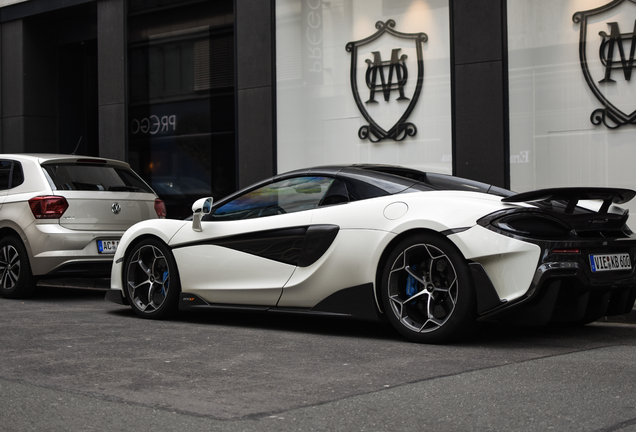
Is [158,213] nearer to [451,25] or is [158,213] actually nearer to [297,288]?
[297,288]

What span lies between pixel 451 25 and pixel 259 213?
18.6 feet

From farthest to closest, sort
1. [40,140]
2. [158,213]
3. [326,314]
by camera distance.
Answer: [40,140] → [158,213] → [326,314]

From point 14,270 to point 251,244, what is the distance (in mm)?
3909

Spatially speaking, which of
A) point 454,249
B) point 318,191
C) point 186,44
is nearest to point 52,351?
point 318,191

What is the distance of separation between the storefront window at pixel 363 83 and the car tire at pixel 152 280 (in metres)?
5.11

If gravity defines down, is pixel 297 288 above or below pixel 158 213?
below

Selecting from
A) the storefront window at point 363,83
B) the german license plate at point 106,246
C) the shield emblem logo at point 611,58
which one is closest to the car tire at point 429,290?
the german license plate at point 106,246

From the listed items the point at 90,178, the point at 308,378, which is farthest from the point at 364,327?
the point at 90,178

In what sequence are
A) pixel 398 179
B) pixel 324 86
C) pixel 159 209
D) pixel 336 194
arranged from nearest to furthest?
pixel 398 179 → pixel 336 194 → pixel 159 209 → pixel 324 86

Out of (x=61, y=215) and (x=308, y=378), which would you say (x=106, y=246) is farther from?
(x=308, y=378)

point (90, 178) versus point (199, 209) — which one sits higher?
point (90, 178)

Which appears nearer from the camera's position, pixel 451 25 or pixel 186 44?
pixel 451 25

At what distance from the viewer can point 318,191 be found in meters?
6.36

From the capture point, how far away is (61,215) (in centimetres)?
882
